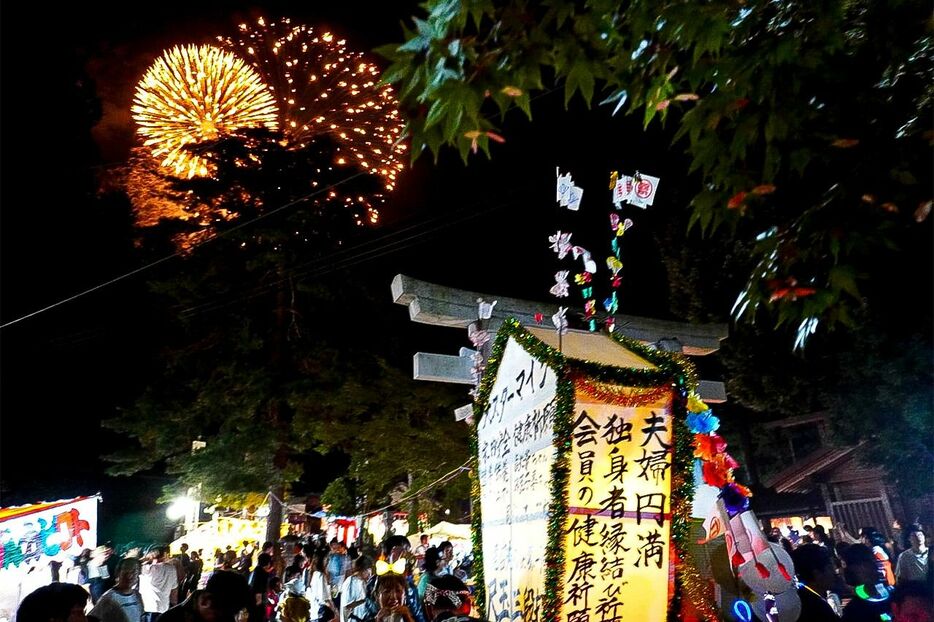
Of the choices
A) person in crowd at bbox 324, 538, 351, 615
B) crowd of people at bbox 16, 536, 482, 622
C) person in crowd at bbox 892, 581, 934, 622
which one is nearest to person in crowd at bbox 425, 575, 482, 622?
crowd of people at bbox 16, 536, 482, 622

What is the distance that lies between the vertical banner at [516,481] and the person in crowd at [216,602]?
1.78 m

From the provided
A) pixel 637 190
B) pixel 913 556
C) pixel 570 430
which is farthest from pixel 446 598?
pixel 913 556

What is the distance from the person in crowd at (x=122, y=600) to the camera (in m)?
6.61

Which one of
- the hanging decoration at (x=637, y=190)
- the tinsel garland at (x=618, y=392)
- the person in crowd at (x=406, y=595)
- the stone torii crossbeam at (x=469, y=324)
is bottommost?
the person in crowd at (x=406, y=595)

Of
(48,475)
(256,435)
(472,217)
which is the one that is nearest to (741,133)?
(472,217)

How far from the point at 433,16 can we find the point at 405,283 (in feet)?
19.0

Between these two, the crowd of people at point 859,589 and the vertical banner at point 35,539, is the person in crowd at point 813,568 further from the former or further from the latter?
the vertical banner at point 35,539

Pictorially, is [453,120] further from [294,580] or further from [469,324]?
[294,580]

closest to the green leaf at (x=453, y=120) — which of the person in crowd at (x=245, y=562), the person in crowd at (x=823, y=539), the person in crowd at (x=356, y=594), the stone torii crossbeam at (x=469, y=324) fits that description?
the stone torii crossbeam at (x=469, y=324)

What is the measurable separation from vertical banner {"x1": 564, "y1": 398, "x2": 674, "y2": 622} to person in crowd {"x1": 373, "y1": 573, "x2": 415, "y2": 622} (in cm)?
208

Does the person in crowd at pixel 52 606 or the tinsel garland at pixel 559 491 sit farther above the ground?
the tinsel garland at pixel 559 491

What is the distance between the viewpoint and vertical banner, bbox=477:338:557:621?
14.1 feet

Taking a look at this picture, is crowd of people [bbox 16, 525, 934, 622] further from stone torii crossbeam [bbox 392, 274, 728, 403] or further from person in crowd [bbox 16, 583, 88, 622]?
stone torii crossbeam [bbox 392, 274, 728, 403]

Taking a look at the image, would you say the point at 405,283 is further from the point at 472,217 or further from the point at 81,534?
the point at 81,534
